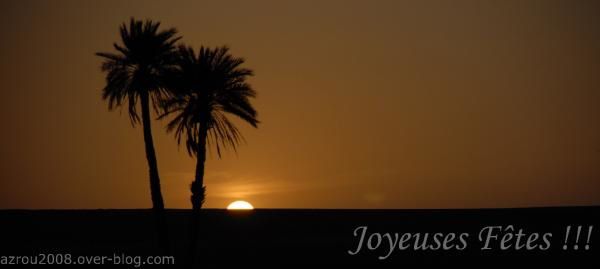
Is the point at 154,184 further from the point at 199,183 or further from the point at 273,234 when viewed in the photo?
the point at 273,234

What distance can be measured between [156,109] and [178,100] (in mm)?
1290

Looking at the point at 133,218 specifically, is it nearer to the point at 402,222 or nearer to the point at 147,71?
the point at 402,222

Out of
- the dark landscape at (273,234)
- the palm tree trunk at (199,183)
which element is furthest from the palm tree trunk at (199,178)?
the dark landscape at (273,234)

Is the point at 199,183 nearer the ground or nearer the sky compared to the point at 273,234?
nearer the ground

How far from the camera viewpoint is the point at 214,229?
8262 cm

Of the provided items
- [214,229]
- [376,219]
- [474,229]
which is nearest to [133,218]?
[214,229]

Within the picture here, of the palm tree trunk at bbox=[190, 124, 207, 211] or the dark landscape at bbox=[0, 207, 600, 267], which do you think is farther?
the dark landscape at bbox=[0, 207, 600, 267]

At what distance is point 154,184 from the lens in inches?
1300

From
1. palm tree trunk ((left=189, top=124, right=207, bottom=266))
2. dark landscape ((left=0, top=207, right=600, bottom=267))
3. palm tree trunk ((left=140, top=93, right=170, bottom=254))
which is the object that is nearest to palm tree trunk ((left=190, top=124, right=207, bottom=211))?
palm tree trunk ((left=189, top=124, right=207, bottom=266))

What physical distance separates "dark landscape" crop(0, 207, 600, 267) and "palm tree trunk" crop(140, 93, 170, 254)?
35.3ft

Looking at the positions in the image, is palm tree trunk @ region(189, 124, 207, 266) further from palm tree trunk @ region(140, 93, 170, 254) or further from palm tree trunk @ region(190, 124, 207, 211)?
palm tree trunk @ region(140, 93, 170, 254)

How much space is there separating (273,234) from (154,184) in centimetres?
4446

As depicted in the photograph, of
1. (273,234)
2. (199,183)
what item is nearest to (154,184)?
(199,183)

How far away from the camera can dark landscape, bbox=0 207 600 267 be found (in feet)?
144
